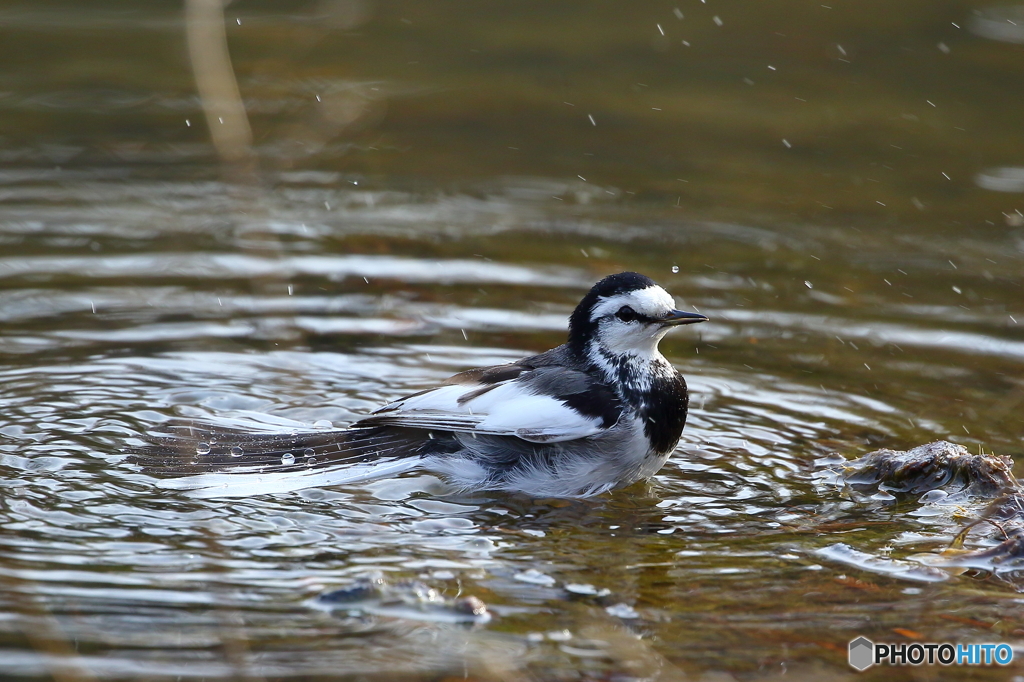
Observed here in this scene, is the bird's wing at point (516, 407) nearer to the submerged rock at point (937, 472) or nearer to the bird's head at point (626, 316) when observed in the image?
the bird's head at point (626, 316)

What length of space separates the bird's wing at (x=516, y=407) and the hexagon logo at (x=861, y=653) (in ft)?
6.74

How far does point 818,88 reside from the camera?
540 inches

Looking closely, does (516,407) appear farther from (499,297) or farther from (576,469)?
(499,297)

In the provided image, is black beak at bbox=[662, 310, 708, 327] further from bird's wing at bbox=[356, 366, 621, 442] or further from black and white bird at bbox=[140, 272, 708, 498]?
bird's wing at bbox=[356, 366, 621, 442]

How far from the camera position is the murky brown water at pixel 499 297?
496 centimetres

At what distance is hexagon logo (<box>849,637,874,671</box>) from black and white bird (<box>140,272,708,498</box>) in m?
1.91

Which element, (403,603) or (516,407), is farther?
(516,407)

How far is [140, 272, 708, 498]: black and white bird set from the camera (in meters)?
6.55

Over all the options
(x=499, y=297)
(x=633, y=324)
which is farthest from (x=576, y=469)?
(x=499, y=297)

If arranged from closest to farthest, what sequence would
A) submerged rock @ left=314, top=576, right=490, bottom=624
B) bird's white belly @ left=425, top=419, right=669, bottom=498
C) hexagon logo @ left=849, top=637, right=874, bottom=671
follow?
hexagon logo @ left=849, top=637, right=874, bottom=671, submerged rock @ left=314, top=576, right=490, bottom=624, bird's white belly @ left=425, top=419, right=669, bottom=498

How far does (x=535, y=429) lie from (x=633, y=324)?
772 millimetres

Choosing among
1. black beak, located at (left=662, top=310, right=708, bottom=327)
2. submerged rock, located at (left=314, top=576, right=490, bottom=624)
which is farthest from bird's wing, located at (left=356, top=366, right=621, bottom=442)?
submerged rock, located at (left=314, top=576, right=490, bottom=624)

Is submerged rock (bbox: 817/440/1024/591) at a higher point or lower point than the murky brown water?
lower

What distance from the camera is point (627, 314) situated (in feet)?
21.9
